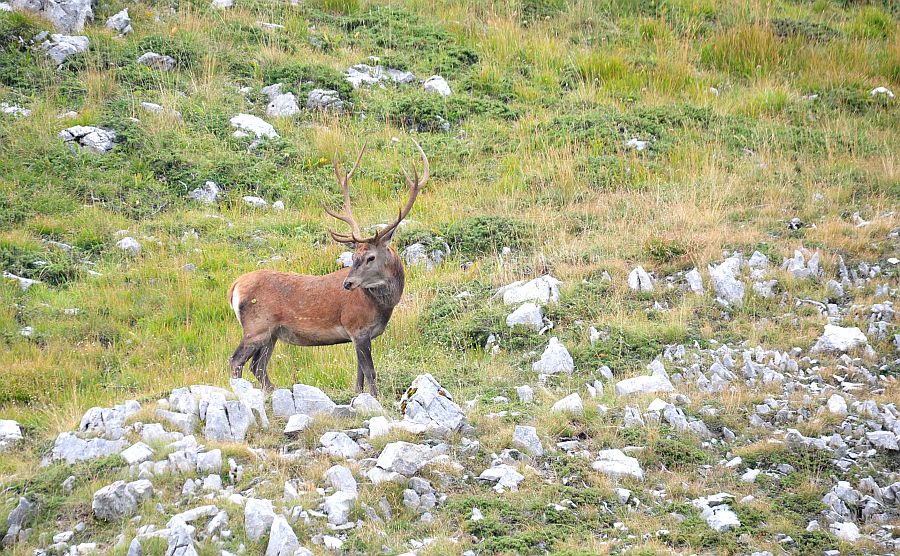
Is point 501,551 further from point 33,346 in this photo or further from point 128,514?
point 33,346

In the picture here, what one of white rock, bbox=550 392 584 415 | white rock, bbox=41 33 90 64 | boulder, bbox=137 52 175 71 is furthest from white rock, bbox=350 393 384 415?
white rock, bbox=41 33 90 64

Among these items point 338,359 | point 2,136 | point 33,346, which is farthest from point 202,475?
point 2,136

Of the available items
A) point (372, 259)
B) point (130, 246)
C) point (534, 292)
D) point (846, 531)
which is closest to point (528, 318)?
point (534, 292)

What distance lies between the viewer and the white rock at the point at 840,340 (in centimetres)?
858

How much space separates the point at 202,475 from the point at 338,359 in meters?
3.22

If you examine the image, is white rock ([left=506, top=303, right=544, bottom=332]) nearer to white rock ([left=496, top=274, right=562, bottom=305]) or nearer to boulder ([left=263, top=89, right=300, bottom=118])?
white rock ([left=496, top=274, right=562, bottom=305])

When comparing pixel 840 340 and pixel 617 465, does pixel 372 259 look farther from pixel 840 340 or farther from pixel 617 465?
pixel 840 340

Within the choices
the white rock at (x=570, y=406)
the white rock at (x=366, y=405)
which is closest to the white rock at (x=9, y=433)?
the white rock at (x=366, y=405)

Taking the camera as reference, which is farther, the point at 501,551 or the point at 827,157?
the point at 827,157

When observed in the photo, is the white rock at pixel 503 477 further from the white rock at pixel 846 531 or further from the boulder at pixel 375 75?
the boulder at pixel 375 75

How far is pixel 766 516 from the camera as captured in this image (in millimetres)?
6273

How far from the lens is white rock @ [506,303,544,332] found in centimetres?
966

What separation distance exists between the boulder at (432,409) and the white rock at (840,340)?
11.1 ft

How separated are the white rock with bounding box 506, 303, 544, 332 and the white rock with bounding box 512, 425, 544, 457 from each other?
99.8 inches
